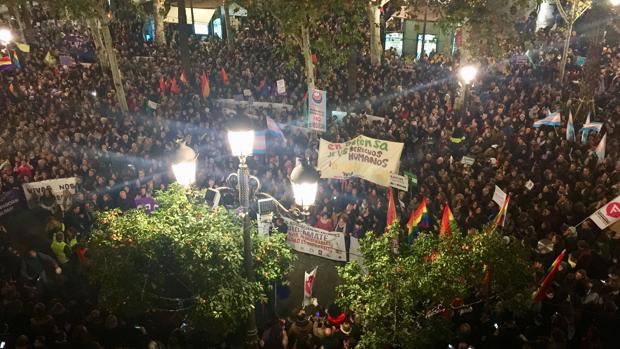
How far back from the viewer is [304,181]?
5801 mm

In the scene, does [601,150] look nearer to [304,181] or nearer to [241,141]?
[304,181]

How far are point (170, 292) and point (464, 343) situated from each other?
14.0 ft

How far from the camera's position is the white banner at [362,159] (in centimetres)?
1186

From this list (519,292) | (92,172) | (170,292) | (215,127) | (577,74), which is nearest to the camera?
(519,292)

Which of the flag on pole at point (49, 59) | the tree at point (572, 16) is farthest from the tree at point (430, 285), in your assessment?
the flag on pole at point (49, 59)

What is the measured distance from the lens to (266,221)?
360 inches

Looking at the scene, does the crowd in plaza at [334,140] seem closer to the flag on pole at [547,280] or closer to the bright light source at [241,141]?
the flag on pole at [547,280]

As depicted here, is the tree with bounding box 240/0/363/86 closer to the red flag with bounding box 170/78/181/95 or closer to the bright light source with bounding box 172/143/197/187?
the red flag with bounding box 170/78/181/95

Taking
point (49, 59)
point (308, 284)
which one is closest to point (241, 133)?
point (308, 284)

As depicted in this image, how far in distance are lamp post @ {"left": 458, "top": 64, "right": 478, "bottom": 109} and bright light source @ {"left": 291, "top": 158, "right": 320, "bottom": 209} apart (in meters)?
12.4

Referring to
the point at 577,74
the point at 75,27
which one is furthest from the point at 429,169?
the point at 75,27

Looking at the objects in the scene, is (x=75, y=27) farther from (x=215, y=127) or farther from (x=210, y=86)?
(x=215, y=127)

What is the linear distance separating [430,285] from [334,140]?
9.16 meters

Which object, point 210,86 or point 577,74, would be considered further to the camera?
point 210,86
